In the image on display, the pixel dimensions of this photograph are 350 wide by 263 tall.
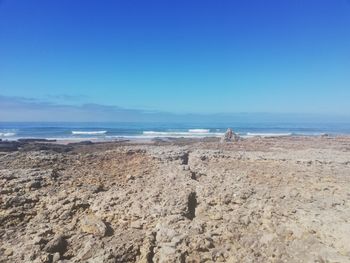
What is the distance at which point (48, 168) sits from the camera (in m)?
7.48

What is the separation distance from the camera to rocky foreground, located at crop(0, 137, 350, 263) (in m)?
4.58

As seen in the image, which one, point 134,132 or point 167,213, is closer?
point 167,213

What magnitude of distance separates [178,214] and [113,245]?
4.57ft

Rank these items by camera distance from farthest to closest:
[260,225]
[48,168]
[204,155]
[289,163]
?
[204,155] → [289,163] → [48,168] → [260,225]

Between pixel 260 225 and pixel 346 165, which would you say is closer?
pixel 260 225

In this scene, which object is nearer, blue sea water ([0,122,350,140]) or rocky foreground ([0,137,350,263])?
rocky foreground ([0,137,350,263])

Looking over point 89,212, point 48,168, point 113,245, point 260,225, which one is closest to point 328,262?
point 260,225

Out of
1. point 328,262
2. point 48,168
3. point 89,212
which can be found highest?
point 48,168

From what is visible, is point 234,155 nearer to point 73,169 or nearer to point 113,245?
point 73,169

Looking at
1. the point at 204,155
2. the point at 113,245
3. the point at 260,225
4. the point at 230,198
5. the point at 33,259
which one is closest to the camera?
the point at 33,259

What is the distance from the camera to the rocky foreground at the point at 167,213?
458 centimetres

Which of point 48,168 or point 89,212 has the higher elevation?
point 48,168

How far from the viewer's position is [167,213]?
18.3 ft

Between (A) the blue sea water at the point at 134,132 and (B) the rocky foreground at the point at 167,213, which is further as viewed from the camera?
(A) the blue sea water at the point at 134,132
